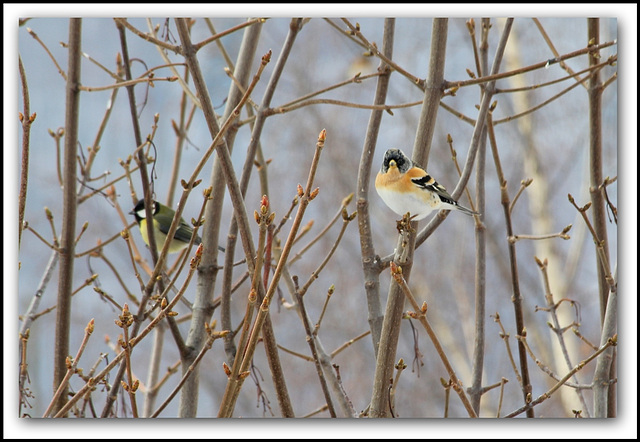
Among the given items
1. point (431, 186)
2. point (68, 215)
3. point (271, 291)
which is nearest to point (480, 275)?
point (431, 186)

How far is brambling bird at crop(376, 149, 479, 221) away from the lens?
1353mm

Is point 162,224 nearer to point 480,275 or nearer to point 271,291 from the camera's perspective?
point 480,275

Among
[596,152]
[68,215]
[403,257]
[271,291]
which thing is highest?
[596,152]

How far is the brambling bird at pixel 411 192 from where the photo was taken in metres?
1.35

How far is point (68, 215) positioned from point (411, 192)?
0.75 m

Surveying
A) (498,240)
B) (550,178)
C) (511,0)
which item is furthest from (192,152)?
(498,240)

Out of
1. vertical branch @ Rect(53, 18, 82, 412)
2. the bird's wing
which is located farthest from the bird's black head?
the bird's wing

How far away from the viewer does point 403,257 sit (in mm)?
1223

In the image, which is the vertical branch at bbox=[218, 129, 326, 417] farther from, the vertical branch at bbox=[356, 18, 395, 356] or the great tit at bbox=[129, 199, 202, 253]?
the great tit at bbox=[129, 199, 202, 253]

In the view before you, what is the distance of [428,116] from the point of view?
1265mm

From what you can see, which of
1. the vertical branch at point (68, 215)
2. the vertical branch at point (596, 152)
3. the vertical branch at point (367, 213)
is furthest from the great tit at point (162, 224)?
the vertical branch at point (596, 152)

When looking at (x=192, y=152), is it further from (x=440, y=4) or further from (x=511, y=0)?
(x=511, y=0)

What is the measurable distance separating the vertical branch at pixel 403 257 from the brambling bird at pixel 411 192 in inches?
2.0

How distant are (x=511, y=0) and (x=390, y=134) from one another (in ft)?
1.74
